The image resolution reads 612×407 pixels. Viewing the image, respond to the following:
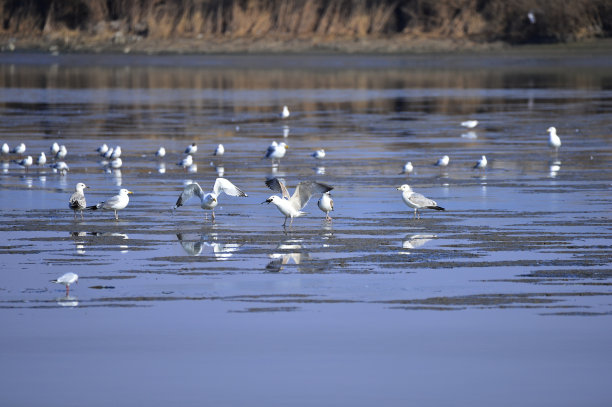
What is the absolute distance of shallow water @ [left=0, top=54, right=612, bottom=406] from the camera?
9.53 metres

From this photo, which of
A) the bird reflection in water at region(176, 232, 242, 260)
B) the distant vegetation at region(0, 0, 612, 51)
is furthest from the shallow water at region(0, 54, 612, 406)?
the distant vegetation at region(0, 0, 612, 51)

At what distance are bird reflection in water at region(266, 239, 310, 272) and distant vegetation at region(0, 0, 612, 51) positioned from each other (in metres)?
81.2

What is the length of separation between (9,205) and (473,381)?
10434 mm

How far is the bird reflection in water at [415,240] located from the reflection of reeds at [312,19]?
81.5 m

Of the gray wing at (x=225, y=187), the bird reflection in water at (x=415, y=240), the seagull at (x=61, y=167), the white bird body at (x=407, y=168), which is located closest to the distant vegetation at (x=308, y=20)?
the seagull at (x=61, y=167)

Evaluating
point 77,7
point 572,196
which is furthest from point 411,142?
point 77,7

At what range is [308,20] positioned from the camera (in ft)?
349

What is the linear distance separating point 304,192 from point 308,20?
91.6 m

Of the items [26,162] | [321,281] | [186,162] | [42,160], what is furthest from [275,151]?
[321,281]

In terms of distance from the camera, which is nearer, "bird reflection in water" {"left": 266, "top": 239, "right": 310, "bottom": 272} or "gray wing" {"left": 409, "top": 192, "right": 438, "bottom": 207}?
"bird reflection in water" {"left": 266, "top": 239, "right": 310, "bottom": 272}

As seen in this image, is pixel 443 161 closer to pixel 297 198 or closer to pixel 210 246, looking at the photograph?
pixel 297 198

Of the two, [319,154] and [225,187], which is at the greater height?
[225,187]

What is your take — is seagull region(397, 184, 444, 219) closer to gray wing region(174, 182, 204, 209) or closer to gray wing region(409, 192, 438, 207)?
gray wing region(409, 192, 438, 207)

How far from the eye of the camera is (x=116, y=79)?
66.7 meters
